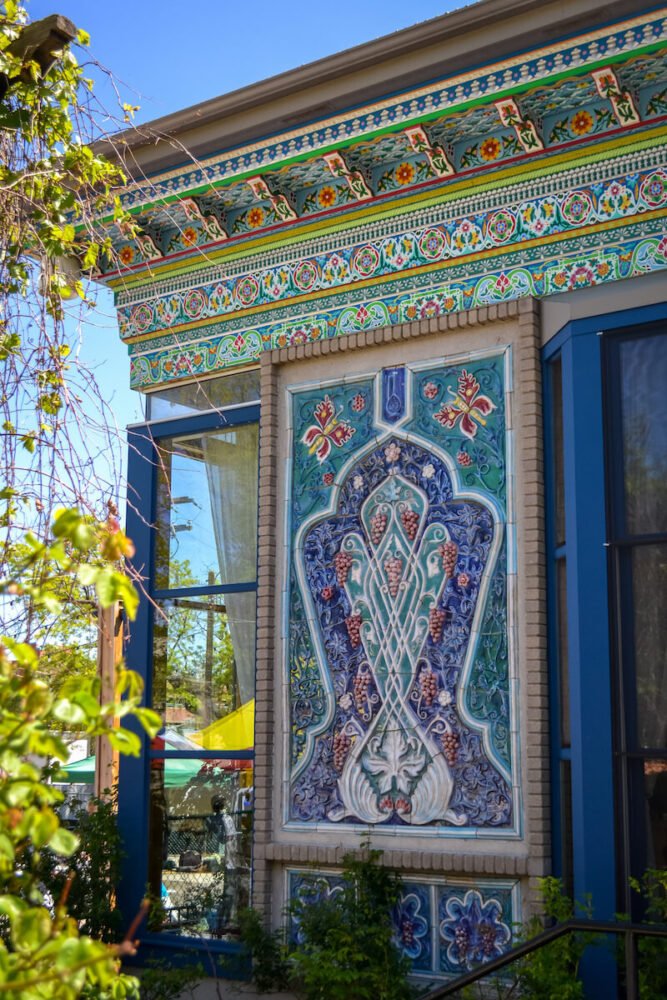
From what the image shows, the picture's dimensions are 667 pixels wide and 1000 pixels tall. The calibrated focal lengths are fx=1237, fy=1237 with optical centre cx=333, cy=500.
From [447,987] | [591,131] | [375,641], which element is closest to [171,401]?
[375,641]

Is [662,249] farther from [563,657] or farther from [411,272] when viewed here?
[563,657]

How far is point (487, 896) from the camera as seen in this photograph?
19.9ft

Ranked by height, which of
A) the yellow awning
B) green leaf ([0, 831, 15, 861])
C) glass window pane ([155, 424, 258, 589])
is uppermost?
glass window pane ([155, 424, 258, 589])

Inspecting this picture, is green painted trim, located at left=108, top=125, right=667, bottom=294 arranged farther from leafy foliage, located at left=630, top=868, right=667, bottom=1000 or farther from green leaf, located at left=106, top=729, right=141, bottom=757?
green leaf, located at left=106, top=729, right=141, bottom=757

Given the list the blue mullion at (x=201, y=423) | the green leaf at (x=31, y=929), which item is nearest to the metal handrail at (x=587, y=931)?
the green leaf at (x=31, y=929)

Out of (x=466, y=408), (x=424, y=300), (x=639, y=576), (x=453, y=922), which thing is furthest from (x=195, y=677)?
(x=639, y=576)

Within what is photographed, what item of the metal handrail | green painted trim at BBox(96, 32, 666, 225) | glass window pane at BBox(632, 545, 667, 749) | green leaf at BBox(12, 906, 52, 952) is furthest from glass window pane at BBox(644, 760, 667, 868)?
green leaf at BBox(12, 906, 52, 952)

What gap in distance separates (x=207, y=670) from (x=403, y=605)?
158 centimetres

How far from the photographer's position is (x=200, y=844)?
737cm

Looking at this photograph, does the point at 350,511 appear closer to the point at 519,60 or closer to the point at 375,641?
the point at 375,641

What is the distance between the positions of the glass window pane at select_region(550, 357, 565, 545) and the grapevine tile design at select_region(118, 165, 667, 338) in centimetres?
73

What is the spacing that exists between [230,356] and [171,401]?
2.03 ft

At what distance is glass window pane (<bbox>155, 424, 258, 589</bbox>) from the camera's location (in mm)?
7598

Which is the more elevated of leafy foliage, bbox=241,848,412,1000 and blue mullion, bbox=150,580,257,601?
blue mullion, bbox=150,580,257,601
